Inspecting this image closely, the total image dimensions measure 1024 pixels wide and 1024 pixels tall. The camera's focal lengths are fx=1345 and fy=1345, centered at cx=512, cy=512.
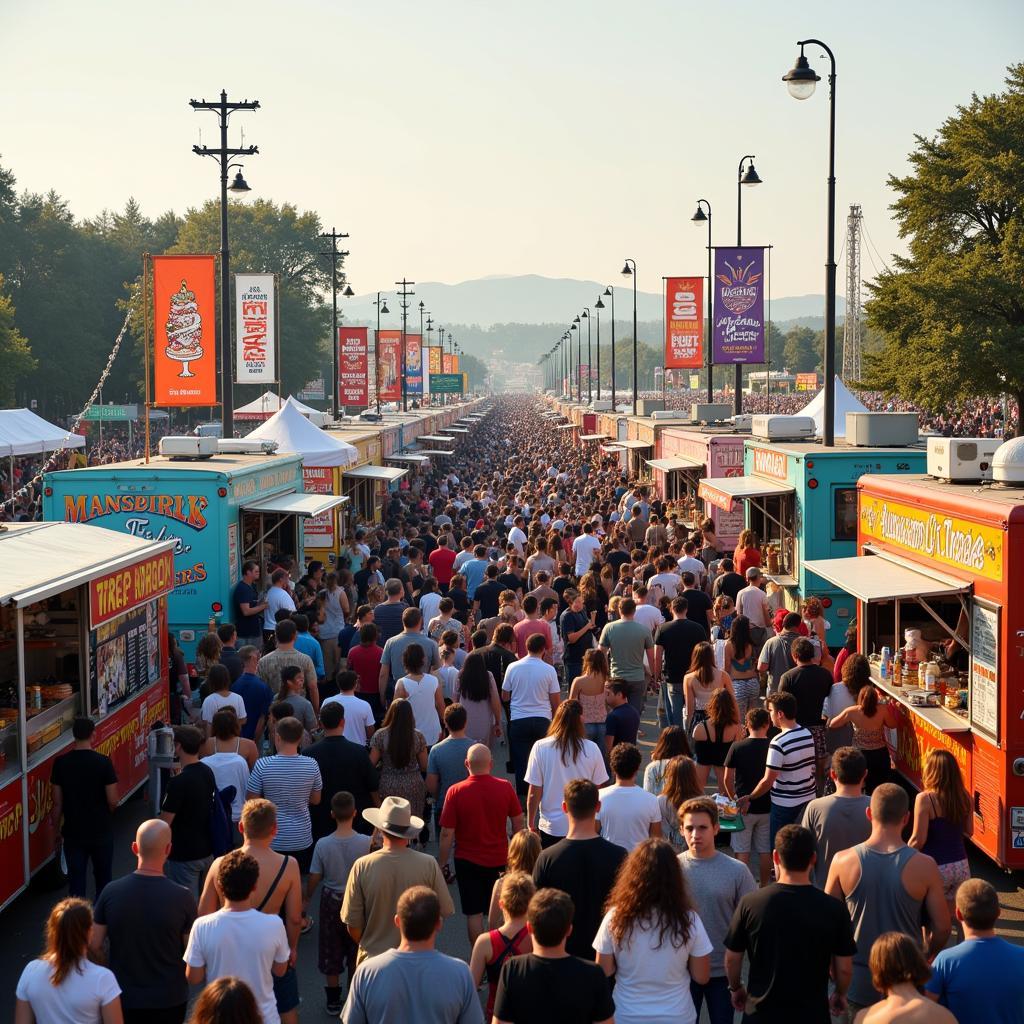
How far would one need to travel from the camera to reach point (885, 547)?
12359mm

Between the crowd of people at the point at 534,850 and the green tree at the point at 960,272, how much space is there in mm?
33525

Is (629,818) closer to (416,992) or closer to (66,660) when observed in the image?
(416,992)

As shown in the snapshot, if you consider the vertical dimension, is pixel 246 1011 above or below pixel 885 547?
below

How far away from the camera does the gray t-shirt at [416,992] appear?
489 cm

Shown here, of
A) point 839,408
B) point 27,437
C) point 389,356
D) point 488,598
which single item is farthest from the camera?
point 389,356

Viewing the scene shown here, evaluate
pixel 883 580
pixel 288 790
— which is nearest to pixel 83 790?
pixel 288 790

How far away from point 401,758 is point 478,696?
5.36ft

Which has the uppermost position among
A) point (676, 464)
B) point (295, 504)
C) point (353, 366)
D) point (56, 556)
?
point (353, 366)

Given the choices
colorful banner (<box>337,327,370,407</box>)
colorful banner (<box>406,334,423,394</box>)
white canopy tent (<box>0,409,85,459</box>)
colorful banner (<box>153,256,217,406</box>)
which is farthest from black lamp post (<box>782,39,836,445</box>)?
colorful banner (<box>406,334,423,394</box>)

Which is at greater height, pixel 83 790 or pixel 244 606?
pixel 244 606

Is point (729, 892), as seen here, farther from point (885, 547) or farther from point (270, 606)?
point (270, 606)

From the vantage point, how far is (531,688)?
990cm

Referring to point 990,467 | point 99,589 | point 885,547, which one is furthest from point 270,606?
point 990,467

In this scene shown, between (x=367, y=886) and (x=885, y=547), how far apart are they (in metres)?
7.55
